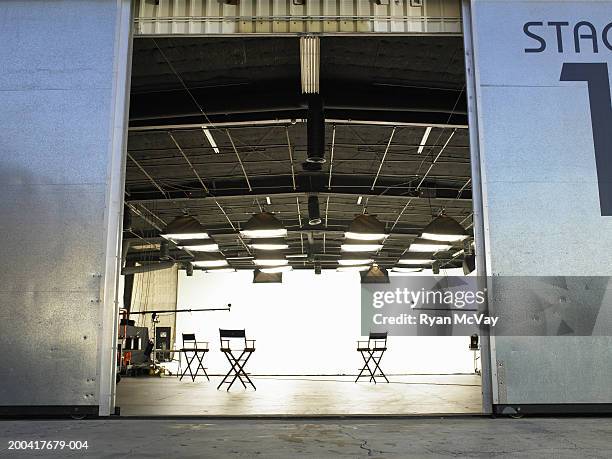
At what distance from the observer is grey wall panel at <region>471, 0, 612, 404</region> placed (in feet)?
13.7

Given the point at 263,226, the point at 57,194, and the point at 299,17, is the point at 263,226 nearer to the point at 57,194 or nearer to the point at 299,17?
the point at 299,17

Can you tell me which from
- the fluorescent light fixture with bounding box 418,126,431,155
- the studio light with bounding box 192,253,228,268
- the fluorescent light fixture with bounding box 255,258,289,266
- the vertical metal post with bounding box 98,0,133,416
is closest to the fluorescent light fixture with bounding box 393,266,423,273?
the fluorescent light fixture with bounding box 255,258,289,266

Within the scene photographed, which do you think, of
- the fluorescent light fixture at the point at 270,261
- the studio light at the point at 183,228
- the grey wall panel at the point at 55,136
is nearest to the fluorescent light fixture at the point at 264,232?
the studio light at the point at 183,228

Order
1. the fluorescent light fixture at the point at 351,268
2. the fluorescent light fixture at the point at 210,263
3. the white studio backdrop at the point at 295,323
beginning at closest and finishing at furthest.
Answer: the fluorescent light fixture at the point at 210,263
the white studio backdrop at the point at 295,323
the fluorescent light fixture at the point at 351,268

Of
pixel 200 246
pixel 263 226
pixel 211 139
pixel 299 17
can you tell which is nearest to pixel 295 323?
pixel 200 246

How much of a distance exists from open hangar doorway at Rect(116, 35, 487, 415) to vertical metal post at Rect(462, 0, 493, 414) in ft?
3.89

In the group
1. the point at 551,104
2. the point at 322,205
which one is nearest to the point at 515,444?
the point at 551,104

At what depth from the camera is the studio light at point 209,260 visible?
19.0m

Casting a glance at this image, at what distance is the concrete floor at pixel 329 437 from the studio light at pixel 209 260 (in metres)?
14.9

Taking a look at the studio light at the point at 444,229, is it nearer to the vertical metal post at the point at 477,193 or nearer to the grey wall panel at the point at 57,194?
the vertical metal post at the point at 477,193

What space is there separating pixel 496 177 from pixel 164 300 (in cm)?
1802

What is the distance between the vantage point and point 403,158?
1113 centimetres

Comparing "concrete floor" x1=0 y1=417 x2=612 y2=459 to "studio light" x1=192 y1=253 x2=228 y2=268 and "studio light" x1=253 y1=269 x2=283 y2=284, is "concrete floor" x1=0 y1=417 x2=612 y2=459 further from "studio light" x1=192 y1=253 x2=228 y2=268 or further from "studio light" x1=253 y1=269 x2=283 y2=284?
"studio light" x1=253 y1=269 x2=283 y2=284

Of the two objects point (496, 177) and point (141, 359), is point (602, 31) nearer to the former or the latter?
point (496, 177)
